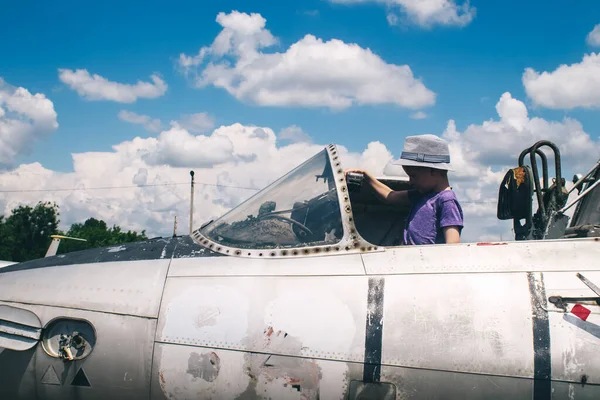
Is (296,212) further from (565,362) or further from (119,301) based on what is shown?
(565,362)

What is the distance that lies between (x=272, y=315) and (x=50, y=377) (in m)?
1.51

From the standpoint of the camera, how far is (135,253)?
13.5 feet

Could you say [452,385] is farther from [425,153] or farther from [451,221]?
[425,153]

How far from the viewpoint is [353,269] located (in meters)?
3.72

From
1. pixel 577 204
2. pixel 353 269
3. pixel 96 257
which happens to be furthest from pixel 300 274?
pixel 577 204

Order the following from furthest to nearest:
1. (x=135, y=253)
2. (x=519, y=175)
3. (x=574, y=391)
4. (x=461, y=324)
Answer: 1. (x=519, y=175)
2. (x=135, y=253)
3. (x=461, y=324)
4. (x=574, y=391)

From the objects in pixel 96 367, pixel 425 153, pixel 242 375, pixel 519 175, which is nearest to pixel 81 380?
pixel 96 367

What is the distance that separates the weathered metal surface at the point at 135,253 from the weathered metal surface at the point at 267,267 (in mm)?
121

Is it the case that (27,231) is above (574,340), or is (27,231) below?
above

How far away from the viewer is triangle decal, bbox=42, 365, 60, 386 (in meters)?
3.63

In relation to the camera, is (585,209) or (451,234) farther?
(585,209)

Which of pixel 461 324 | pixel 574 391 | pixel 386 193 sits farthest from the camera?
pixel 386 193

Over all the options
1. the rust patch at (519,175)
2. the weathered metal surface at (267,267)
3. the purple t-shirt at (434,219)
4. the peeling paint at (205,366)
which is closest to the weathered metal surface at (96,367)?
the peeling paint at (205,366)

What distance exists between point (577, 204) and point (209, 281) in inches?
128
